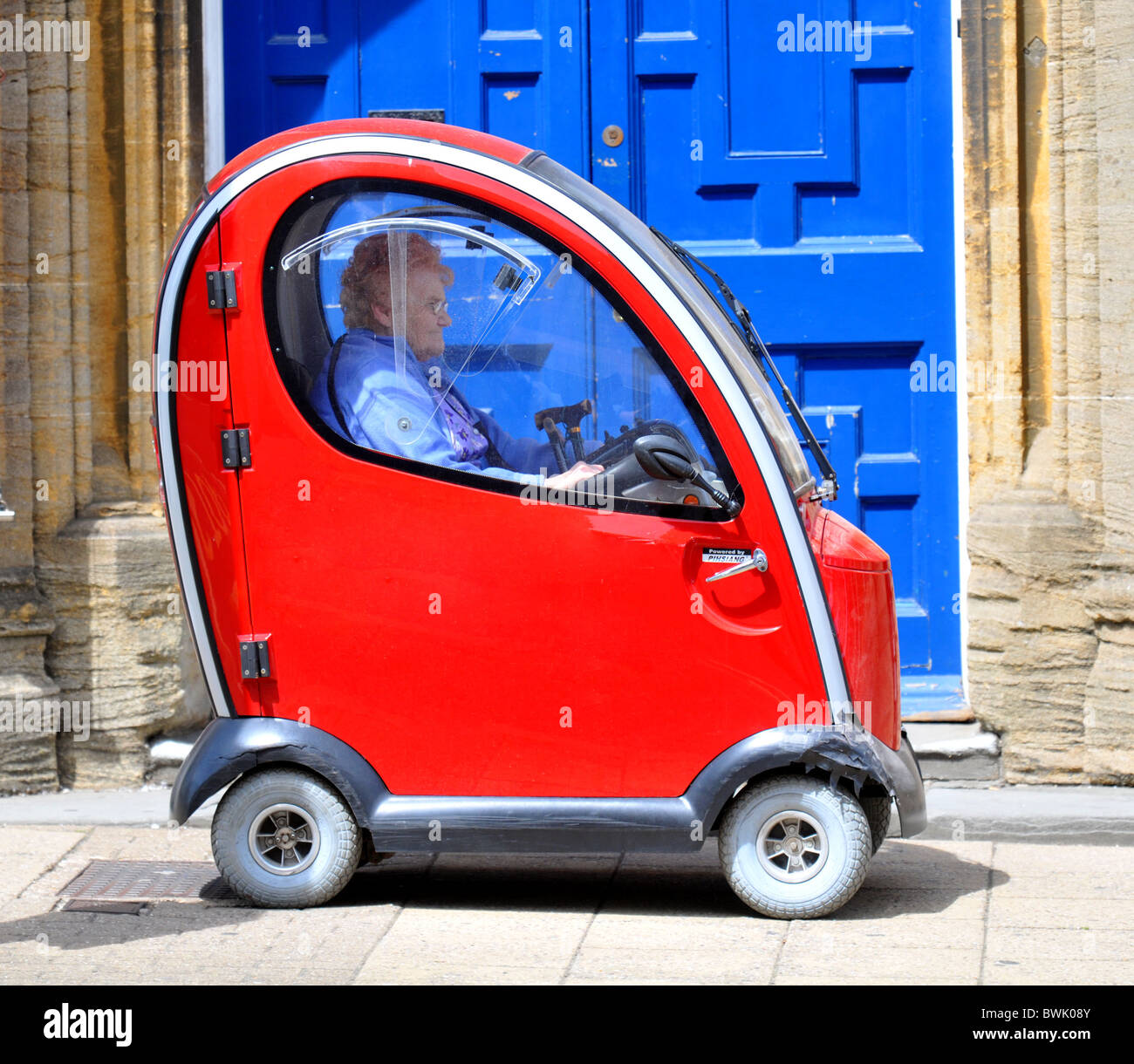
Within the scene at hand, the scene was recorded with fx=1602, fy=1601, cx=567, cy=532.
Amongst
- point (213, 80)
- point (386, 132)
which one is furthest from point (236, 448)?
point (213, 80)

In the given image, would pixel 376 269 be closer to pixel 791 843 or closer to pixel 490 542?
pixel 490 542

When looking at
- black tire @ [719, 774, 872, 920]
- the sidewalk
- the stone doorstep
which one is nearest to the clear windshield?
black tire @ [719, 774, 872, 920]

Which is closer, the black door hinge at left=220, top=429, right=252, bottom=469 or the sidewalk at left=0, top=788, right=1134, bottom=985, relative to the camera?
the sidewalk at left=0, top=788, right=1134, bottom=985

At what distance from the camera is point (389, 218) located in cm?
413

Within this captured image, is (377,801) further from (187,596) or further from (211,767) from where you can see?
(187,596)

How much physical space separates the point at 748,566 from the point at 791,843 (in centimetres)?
75

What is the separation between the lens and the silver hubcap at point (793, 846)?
13.6 ft

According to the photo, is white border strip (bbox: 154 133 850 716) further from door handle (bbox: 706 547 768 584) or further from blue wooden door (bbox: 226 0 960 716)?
blue wooden door (bbox: 226 0 960 716)

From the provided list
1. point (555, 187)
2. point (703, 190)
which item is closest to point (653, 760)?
point (555, 187)

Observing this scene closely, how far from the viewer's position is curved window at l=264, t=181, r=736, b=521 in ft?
13.4

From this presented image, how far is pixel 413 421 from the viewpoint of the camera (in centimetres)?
415

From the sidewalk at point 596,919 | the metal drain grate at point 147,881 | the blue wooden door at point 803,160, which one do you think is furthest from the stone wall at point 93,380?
the metal drain grate at point 147,881

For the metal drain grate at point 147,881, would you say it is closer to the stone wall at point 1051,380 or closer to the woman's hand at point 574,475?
the woman's hand at point 574,475

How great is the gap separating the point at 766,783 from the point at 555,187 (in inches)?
64.0
